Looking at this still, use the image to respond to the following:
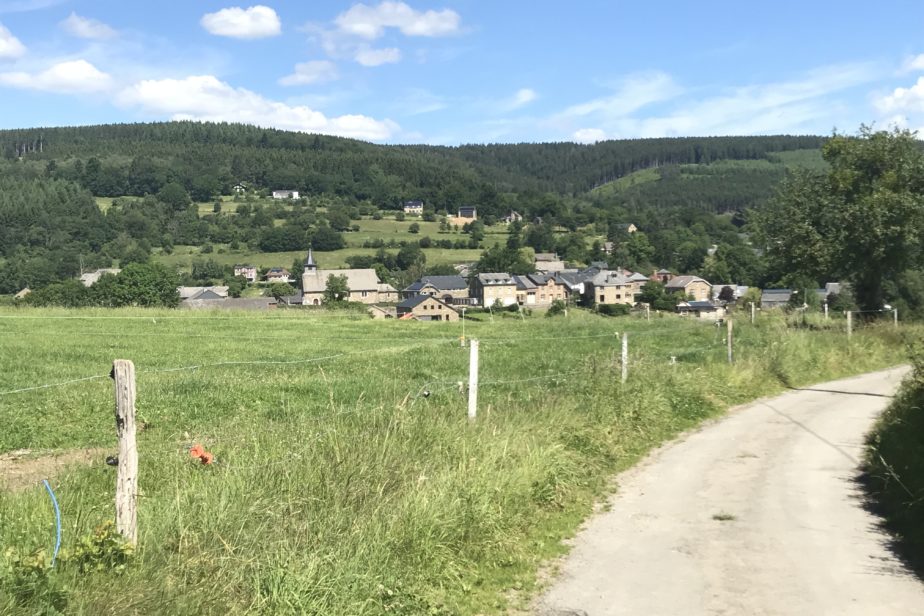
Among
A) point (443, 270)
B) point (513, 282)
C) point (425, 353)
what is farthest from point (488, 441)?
point (443, 270)

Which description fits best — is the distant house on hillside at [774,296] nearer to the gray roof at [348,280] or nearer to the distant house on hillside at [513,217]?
the gray roof at [348,280]

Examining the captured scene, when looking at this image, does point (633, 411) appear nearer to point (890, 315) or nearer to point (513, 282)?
point (890, 315)

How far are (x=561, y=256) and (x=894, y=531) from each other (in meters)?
148

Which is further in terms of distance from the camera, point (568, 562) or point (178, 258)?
point (178, 258)

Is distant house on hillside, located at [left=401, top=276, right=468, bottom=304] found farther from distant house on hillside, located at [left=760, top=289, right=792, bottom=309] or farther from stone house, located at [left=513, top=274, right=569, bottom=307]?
distant house on hillside, located at [left=760, top=289, right=792, bottom=309]

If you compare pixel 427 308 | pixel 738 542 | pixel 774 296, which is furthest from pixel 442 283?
pixel 738 542

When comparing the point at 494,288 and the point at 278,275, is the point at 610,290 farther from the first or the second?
the point at 278,275

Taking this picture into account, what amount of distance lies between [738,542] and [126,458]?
5.65 meters

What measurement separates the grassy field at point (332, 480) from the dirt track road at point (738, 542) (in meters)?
0.48

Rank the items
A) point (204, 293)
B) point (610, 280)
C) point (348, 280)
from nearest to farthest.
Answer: point (204, 293) < point (610, 280) < point (348, 280)

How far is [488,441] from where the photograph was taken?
27.8 feet

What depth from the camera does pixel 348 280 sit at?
4363 inches

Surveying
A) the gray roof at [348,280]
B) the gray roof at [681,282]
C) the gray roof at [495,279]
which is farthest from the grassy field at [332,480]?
the gray roof at [681,282]

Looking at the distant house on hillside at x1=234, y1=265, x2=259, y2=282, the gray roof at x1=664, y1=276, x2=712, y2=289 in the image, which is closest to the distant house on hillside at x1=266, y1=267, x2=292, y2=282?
the distant house on hillside at x1=234, y1=265, x2=259, y2=282
